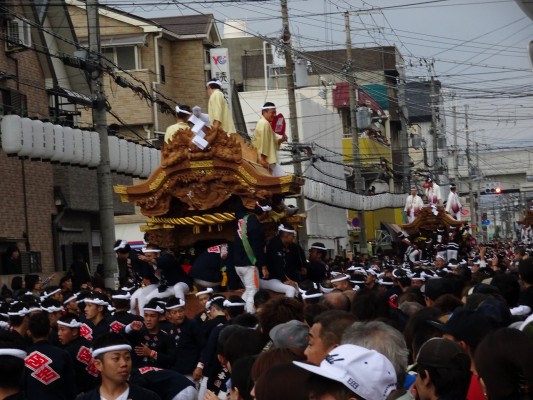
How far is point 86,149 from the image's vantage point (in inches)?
934

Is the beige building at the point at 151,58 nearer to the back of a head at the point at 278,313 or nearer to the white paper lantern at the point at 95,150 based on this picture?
the white paper lantern at the point at 95,150

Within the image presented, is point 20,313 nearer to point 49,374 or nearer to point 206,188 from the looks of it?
point 49,374

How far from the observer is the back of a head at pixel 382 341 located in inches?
250

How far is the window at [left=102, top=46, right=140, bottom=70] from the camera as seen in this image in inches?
1763

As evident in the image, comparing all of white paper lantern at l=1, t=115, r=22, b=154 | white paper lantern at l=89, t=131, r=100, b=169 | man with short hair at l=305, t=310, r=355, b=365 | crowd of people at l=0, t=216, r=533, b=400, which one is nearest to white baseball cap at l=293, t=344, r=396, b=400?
crowd of people at l=0, t=216, r=533, b=400

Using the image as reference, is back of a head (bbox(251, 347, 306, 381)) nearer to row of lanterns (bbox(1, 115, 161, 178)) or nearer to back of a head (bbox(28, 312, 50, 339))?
back of a head (bbox(28, 312, 50, 339))

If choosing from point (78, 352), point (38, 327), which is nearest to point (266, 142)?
point (78, 352)

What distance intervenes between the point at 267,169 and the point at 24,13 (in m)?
14.2

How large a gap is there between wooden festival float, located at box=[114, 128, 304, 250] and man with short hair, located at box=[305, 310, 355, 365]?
8.86 metres

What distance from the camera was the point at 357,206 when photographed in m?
48.9

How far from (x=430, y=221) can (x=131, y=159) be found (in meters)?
10.9

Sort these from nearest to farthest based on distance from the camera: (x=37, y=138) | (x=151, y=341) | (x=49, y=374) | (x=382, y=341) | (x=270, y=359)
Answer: (x=270, y=359) → (x=382, y=341) → (x=49, y=374) → (x=151, y=341) → (x=37, y=138)

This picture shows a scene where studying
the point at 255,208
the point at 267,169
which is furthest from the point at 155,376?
the point at 267,169

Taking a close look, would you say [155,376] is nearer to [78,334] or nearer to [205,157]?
[78,334]
